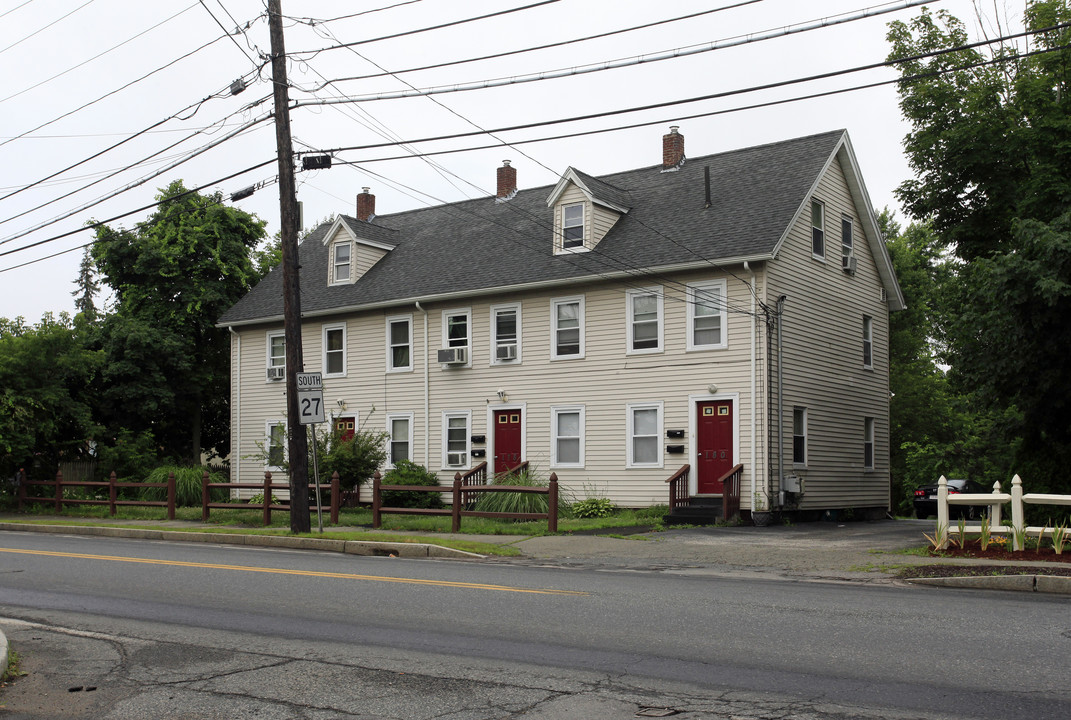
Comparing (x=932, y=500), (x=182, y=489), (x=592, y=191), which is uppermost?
(x=592, y=191)

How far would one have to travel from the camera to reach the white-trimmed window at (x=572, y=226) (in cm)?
2611

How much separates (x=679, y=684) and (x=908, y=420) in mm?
43901

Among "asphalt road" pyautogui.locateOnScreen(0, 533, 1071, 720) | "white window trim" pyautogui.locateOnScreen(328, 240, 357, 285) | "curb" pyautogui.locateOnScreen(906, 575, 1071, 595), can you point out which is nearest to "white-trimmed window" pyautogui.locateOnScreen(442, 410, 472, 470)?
"white window trim" pyautogui.locateOnScreen(328, 240, 357, 285)

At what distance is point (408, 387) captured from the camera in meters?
28.6

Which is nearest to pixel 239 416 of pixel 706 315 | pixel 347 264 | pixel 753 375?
pixel 347 264

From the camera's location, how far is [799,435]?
24.0 m

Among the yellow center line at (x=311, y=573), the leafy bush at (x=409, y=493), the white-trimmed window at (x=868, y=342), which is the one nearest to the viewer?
the yellow center line at (x=311, y=573)

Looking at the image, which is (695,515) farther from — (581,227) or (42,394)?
(42,394)

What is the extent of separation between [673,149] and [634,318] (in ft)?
20.6

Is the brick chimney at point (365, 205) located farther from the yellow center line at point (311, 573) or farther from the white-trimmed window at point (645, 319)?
the yellow center line at point (311, 573)

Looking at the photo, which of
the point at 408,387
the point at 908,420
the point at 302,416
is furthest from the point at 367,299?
the point at 908,420

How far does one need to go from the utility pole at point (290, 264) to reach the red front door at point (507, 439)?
28.3 feet

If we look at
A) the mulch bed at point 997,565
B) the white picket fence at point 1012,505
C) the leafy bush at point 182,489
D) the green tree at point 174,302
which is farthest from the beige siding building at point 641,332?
the mulch bed at point 997,565

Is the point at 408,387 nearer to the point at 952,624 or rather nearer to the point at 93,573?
the point at 93,573
